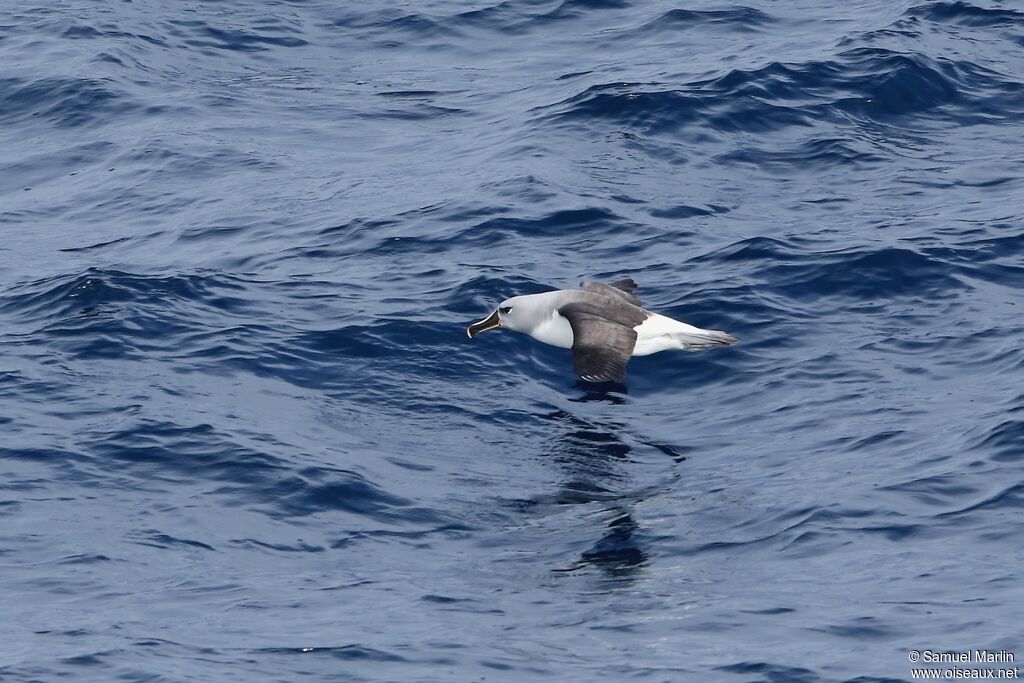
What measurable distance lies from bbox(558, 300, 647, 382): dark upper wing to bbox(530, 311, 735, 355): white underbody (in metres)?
0.16

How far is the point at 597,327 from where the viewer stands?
1984 cm

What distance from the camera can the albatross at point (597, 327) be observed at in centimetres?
1927

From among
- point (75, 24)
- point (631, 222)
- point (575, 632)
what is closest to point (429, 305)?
point (631, 222)

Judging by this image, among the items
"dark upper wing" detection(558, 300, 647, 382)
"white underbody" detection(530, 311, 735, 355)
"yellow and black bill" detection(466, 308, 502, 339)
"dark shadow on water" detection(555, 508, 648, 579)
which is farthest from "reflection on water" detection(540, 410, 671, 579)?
"yellow and black bill" detection(466, 308, 502, 339)

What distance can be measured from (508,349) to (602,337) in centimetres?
286

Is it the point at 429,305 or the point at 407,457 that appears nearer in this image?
the point at 407,457

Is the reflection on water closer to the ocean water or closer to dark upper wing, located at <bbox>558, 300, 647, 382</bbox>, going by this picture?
the ocean water

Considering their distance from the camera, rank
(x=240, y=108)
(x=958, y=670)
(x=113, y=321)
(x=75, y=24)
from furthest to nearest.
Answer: (x=75, y=24), (x=240, y=108), (x=113, y=321), (x=958, y=670)

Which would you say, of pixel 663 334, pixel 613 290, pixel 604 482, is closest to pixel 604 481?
pixel 604 482

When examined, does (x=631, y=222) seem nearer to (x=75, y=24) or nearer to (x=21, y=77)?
(x=21, y=77)

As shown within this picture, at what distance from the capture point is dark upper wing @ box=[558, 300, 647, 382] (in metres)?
19.0

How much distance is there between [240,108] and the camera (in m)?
32.8

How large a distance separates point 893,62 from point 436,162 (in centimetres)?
884

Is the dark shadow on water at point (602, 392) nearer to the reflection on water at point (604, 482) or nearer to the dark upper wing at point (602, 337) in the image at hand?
the reflection on water at point (604, 482)
